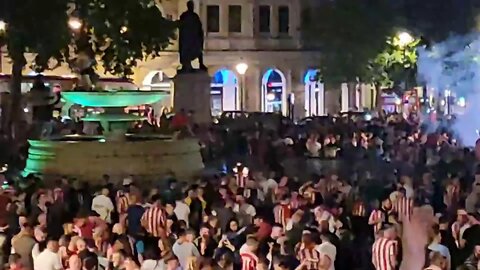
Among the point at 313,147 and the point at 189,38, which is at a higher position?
the point at 189,38

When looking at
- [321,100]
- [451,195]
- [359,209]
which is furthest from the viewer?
[321,100]

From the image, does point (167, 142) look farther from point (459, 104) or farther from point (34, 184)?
point (459, 104)

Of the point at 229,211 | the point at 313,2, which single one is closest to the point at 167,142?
the point at 229,211

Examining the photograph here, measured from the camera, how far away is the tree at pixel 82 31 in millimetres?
32719

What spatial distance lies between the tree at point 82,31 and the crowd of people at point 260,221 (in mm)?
12657

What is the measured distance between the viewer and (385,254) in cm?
1226

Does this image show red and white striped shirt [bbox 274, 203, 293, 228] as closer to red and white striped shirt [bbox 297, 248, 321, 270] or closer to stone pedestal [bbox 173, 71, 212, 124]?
red and white striped shirt [bbox 297, 248, 321, 270]

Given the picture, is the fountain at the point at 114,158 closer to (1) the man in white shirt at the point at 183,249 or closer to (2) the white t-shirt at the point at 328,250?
(1) the man in white shirt at the point at 183,249

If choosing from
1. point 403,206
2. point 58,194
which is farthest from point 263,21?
point 403,206

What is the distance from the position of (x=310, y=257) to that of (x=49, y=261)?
3081 mm

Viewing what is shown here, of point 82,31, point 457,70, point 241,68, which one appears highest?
point 82,31

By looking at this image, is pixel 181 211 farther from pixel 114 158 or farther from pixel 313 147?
pixel 313 147

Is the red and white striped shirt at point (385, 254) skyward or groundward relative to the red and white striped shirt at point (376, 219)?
groundward

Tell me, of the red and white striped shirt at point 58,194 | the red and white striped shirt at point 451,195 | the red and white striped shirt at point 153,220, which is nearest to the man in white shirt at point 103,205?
the red and white striped shirt at point 58,194
